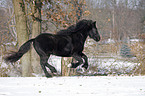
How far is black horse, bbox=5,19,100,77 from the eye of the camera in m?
5.79

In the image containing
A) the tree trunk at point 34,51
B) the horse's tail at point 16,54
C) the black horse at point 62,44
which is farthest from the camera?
the tree trunk at point 34,51

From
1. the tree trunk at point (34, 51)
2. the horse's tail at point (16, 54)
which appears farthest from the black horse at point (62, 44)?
the tree trunk at point (34, 51)

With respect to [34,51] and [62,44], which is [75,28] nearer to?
[62,44]

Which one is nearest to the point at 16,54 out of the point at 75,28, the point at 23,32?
the point at 75,28

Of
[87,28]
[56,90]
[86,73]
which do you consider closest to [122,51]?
[86,73]

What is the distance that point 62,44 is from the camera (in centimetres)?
591

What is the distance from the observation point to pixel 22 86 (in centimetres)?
538

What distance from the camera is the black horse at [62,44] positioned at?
19.0 feet

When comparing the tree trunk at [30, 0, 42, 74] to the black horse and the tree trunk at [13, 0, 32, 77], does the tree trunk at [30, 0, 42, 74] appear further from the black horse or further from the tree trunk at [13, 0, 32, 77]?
the black horse

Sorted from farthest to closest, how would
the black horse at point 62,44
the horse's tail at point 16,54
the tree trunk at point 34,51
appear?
the tree trunk at point 34,51 < the horse's tail at point 16,54 < the black horse at point 62,44

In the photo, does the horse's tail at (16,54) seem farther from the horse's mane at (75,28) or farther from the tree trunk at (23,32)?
the tree trunk at (23,32)

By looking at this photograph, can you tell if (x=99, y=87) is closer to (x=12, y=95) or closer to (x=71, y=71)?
(x=12, y=95)

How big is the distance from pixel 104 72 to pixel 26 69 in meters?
3.99

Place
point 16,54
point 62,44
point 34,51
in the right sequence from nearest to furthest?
1. point 62,44
2. point 16,54
3. point 34,51
